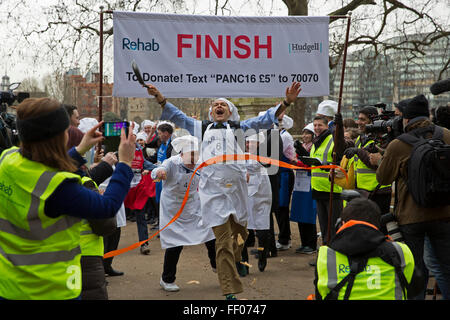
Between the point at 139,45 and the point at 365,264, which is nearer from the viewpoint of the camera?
the point at 365,264

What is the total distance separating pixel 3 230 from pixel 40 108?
0.64 metres

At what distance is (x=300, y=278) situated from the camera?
666cm

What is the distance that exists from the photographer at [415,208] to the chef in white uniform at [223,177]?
125 cm

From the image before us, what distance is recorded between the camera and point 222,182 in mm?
5668

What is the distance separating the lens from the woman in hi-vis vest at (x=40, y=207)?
8.63ft

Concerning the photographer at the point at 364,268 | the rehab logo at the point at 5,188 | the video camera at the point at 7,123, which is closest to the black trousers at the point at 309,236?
the video camera at the point at 7,123

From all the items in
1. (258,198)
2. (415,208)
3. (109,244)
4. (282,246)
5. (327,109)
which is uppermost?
(327,109)

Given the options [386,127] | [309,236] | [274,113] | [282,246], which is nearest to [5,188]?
[274,113]

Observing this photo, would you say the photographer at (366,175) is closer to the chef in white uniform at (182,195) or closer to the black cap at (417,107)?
the black cap at (417,107)

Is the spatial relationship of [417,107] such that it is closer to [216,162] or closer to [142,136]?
[216,162]

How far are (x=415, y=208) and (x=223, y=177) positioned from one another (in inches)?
77.5

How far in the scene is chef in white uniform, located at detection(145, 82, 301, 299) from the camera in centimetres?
542

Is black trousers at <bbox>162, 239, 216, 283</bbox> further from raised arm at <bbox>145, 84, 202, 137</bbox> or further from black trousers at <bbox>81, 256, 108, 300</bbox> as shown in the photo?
black trousers at <bbox>81, 256, 108, 300</bbox>

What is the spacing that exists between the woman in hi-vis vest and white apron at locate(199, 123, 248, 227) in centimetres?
286
